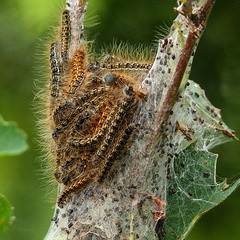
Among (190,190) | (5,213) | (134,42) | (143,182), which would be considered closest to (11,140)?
(5,213)

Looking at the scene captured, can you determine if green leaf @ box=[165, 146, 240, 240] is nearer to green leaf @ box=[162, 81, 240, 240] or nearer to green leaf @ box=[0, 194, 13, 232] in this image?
green leaf @ box=[162, 81, 240, 240]

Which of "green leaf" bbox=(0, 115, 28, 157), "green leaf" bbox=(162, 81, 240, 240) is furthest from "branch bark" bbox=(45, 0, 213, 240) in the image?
"green leaf" bbox=(0, 115, 28, 157)

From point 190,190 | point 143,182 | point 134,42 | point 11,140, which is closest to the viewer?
point 11,140

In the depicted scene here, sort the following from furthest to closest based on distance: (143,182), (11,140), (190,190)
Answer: (190,190), (143,182), (11,140)

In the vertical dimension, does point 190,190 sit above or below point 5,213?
above

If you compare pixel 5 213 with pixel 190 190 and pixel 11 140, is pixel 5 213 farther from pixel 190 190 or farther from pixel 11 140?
pixel 190 190

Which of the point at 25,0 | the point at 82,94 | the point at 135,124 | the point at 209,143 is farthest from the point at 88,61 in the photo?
the point at 25,0

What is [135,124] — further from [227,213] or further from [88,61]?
[227,213]
